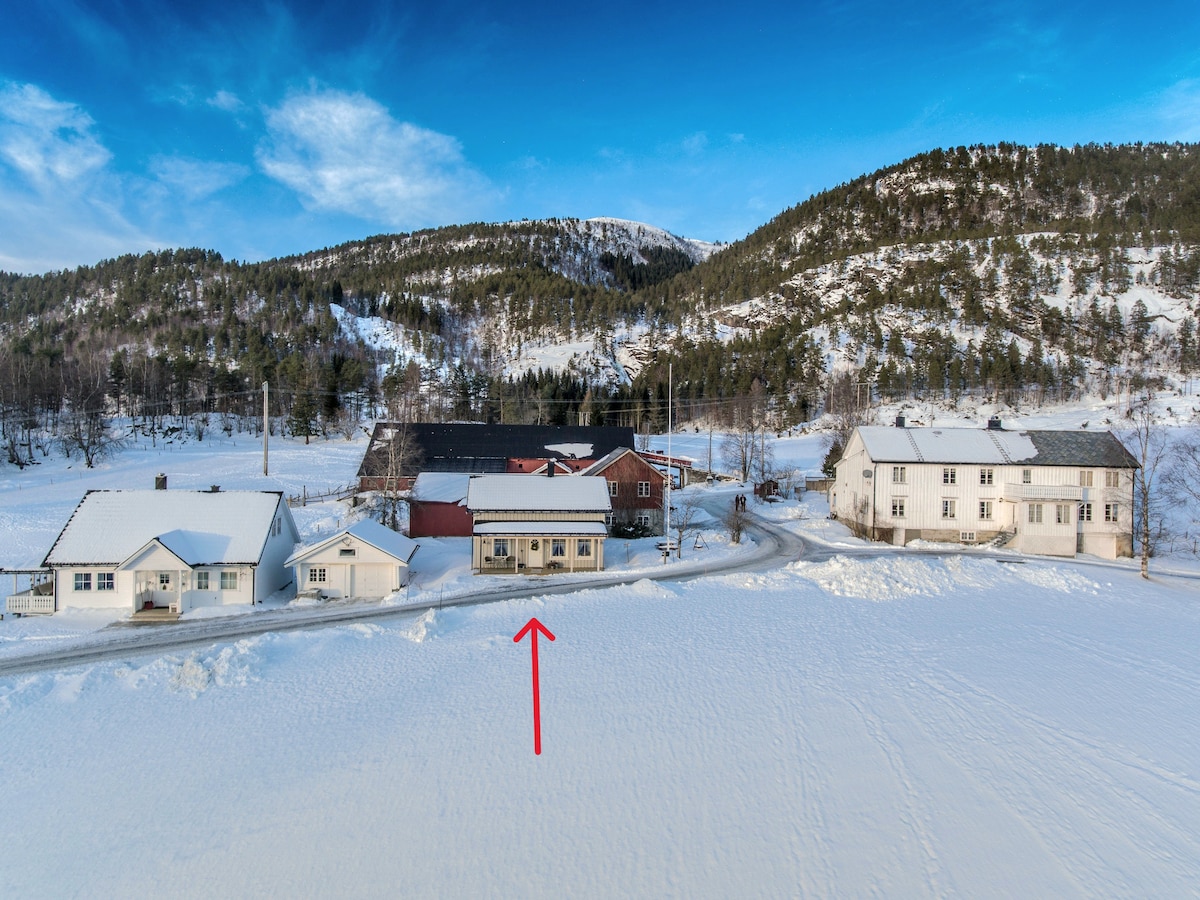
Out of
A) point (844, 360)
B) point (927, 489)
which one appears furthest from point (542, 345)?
point (927, 489)

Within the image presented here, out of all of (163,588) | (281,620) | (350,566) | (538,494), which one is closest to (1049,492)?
(538,494)

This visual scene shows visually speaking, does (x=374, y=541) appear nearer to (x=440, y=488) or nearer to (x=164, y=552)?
(x=164, y=552)

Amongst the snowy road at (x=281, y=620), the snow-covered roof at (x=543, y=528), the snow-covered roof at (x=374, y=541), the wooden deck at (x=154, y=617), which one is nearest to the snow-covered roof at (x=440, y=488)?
the snow-covered roof at (x=543, y=528)

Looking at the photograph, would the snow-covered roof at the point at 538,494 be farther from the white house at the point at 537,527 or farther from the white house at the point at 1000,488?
the white house at the point at 1000,488

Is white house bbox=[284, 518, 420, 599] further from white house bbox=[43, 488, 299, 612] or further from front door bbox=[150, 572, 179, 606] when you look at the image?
front door bbox=[150, 572, 179, 606]

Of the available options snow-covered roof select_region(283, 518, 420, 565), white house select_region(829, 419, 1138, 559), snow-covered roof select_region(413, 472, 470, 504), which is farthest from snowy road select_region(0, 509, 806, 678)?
snow-covered roof select_region(413, 472, 470, 504)

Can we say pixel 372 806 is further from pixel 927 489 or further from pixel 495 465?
pixel 495 465
